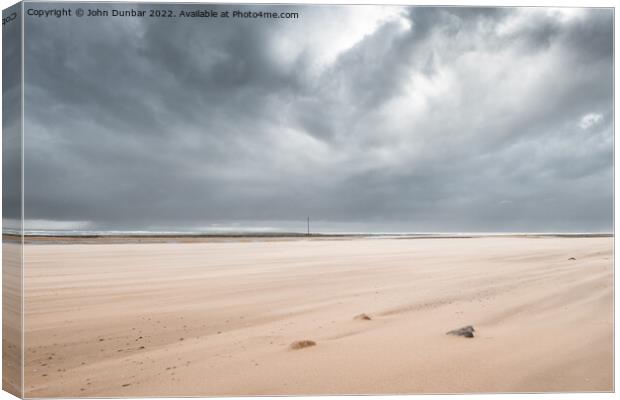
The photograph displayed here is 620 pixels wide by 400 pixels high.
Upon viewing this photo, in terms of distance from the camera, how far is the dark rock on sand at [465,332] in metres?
3.36

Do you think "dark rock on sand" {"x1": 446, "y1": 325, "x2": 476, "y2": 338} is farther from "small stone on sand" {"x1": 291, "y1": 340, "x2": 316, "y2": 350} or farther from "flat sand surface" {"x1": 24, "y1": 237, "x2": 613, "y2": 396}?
"small stone on sand" {"x1": 291, "y1": 340, "x2": 316, "y2": 350}

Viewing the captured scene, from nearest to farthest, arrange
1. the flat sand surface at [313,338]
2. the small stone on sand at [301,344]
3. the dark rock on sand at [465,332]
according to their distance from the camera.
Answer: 1. the flat sand surface at [313,338]
2. the small stone on sand at [301,344]
3. the dark rock on sand at [465,332]

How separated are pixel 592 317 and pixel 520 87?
2.28 metres

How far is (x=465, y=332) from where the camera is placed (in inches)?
133

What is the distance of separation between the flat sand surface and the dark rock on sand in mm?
66

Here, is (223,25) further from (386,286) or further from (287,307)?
(386,286)

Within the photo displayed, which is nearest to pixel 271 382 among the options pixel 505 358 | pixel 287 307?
pixel 287 307

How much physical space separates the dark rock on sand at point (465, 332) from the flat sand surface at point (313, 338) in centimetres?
7

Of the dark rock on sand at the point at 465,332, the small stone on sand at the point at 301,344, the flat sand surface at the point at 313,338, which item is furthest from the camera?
the dark rock on sand at the point at 465,332

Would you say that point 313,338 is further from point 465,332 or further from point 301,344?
point 465,332

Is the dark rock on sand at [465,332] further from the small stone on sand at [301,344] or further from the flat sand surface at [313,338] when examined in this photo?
the small stone on sand at [301,344]

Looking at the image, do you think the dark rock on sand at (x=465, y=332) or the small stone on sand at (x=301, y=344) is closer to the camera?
the small stone on sand at (x=301, y=344)

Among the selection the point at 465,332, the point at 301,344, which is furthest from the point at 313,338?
the point at 465,332

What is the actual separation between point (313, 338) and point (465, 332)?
131cm
